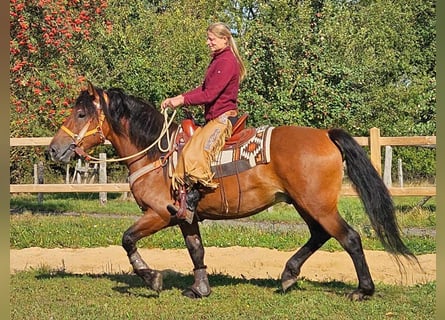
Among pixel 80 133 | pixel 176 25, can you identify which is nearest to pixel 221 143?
pixel 80 133

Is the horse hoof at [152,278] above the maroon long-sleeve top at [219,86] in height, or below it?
below

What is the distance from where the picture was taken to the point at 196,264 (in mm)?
6293

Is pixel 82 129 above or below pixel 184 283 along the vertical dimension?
above

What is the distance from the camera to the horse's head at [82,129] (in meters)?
6.01

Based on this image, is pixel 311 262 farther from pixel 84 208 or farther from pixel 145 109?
pixel 84 208

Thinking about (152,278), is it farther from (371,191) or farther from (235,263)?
(235,263)

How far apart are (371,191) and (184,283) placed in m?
2.52

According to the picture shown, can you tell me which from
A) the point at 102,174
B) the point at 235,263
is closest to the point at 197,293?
the point at 235,263

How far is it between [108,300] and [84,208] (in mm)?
11556

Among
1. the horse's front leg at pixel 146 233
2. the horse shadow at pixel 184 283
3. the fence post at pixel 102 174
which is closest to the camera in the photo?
the horse's front leg at pixel 146 233

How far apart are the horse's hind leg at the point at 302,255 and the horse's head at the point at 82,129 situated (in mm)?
2378

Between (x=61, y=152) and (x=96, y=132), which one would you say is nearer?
(x=61, y=152)

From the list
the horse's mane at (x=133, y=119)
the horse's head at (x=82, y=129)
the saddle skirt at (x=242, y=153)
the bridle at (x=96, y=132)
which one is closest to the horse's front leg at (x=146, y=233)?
the saddle skirt at (x=242, y=153)

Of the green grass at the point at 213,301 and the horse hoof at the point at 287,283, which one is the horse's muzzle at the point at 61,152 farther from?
the horse hoof at the point at 287,283
